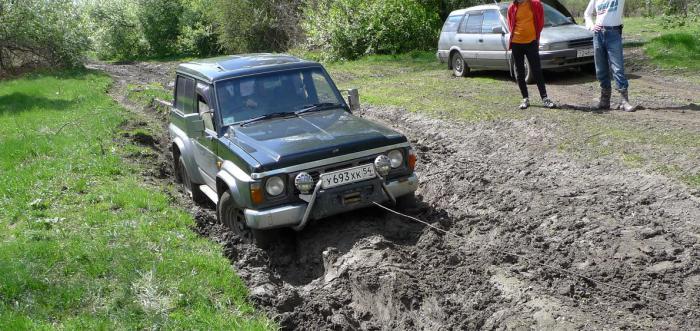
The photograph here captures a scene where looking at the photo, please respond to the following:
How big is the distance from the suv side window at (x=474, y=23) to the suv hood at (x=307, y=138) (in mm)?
9223

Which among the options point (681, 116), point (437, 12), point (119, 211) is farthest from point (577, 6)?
point (119, 211)

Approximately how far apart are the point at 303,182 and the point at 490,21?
34.1 feet

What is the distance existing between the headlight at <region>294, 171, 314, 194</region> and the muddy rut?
2.13ft

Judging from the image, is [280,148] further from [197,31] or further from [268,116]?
[197,31]

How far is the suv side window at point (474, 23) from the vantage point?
616 inches

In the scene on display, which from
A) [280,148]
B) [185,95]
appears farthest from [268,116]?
[185,95]

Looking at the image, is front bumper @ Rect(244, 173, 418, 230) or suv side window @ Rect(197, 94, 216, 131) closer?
front bumper @ Rect(244, 173, 418, 230)

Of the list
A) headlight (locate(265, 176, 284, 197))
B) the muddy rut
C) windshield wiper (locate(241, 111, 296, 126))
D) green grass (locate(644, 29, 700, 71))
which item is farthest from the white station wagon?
headlight (locate(265, 176, 284, 197))

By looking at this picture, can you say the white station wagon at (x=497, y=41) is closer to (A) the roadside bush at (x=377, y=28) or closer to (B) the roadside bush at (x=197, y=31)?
(A) the roadside bush at (x=377, y=28)

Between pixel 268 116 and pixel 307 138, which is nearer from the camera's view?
pixel 307 138

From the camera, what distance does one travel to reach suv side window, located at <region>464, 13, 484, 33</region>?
15648 millimetres

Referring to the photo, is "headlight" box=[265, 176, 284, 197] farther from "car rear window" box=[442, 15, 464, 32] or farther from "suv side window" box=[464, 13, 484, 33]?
"car rear window" box=[442, 15, 464, 32]

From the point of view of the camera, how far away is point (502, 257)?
5.62 metres

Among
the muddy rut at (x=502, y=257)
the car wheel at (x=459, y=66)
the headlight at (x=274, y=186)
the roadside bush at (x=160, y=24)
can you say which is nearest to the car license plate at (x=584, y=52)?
the car wheel at (x=459, y=66)
